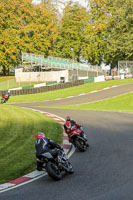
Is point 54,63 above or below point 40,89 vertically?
above

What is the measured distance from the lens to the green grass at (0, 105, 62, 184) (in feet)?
32.2

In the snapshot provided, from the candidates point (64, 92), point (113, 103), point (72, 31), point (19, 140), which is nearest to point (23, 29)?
point (72, 31)

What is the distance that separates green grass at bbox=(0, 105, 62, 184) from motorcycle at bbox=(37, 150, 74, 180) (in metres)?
1.05

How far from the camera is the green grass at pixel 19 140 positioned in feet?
32.2

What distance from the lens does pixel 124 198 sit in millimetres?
6820

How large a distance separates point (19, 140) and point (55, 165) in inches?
202

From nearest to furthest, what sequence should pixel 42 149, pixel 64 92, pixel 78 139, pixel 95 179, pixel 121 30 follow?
1. pixel 95 179
2. pixel 42 149
3. pixel 78 139
4. pixel 64 92
5. pixel 121 30

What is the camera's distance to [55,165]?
8750mm

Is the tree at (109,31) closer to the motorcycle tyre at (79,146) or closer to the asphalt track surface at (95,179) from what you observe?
the asphalt track surface at (95,179)

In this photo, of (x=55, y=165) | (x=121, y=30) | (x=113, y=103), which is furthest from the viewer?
(x=121, y=30)

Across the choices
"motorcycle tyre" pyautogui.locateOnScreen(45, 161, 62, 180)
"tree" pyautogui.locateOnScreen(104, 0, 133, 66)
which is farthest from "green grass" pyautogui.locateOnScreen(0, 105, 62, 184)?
"tree" pyautogui.locateOnScreen(104, 0, 133, 66)

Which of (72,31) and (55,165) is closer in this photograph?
(55,165)

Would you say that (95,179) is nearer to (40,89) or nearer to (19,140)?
(19,140)

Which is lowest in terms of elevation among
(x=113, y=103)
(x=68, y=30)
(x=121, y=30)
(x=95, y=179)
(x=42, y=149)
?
(x=113, y=103)
